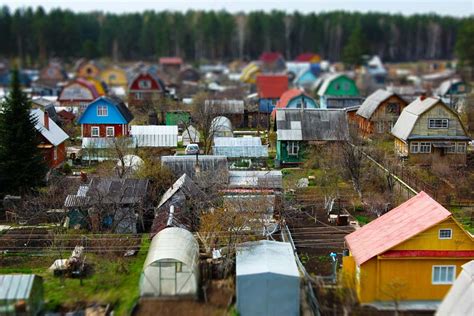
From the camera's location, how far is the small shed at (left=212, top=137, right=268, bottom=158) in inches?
1177

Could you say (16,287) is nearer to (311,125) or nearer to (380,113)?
(311,125)

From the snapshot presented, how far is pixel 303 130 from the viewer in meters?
31.2

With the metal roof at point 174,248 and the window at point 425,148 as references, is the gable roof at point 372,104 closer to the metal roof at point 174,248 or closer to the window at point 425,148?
the window at point 425,148

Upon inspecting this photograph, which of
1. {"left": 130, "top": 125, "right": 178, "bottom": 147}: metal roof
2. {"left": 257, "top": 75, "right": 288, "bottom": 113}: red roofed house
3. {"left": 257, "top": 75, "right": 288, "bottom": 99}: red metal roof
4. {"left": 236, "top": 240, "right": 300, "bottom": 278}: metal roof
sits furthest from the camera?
{"left": 257, "top": 75, "right": 288, "bottom": 99}: red metal roof

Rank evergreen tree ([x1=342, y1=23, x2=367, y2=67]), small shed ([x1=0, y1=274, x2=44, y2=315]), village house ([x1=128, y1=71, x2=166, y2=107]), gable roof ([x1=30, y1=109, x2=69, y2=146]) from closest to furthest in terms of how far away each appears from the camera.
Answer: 1. small shed ([x1=0, y1=274, x2=44, y2=315])
2. gable roof ([x1=30, y1=109, x2=69, y2=146])
3. village house ([x1=128, y1=71, x2=166, y2=107])
4. evergreen tree ([x1=342, y1=23, x2=367, y2=67])

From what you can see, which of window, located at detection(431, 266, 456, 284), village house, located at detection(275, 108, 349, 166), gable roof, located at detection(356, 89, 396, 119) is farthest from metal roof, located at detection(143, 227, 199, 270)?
gable roof, located at detection(356, 89, 396, 119)

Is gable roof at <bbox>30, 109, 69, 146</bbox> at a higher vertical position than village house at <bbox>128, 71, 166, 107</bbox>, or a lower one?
lower

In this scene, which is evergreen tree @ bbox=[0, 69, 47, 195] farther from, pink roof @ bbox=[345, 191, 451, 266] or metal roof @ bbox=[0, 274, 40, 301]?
pink roof @ bbox=[345, 191, 451, 266]

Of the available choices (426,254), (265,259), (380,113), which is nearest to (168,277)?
(265,259)

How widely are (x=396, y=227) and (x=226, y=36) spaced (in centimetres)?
7673

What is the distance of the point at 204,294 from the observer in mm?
16016

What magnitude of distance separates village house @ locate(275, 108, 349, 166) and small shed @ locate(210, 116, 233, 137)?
134 inches

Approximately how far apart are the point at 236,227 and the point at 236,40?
248 ft

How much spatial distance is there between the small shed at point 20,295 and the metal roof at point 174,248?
2.48 meters
